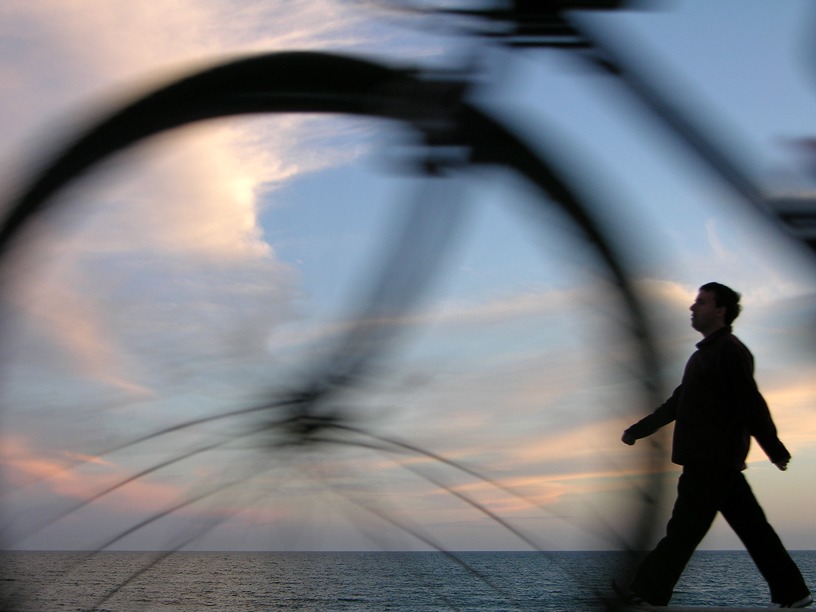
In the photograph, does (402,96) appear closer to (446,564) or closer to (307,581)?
(307,581)

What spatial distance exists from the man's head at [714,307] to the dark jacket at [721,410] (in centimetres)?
6

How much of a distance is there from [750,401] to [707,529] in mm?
679

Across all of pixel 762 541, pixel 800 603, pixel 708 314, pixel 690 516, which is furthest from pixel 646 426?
pixel 800 603

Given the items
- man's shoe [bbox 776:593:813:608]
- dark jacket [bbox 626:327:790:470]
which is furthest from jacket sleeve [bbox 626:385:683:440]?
man's shoe [bbox 776:593:813:608]

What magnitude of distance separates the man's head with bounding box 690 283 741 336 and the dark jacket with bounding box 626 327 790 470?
64 mm

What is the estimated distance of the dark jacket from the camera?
3428 millimetres

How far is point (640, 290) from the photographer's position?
2086 millimetres

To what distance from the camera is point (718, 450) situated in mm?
3619

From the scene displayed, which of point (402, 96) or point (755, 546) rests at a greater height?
point (402, 96)

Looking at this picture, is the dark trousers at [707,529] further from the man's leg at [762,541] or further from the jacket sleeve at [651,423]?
the jacket sleeve at [651,423]

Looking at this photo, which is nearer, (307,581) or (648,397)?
A: (648,397)

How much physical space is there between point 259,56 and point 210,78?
124 mm

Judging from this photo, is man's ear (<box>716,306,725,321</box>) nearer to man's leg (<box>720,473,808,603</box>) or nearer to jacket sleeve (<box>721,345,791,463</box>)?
jacket sleeve (<box>721,345,791,463</box>)

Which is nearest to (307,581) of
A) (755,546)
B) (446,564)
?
(446,564)
